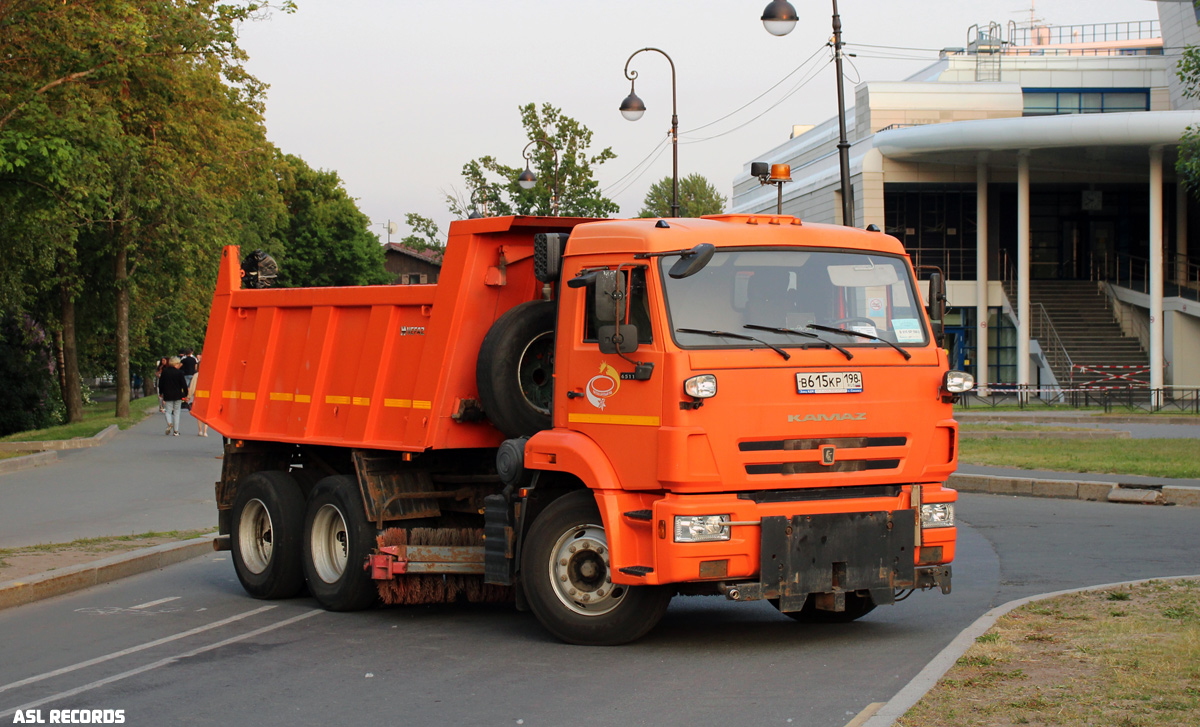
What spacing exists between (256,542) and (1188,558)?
27.2ft

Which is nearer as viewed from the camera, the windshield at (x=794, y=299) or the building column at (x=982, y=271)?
the windshield at (x=794, y=299)

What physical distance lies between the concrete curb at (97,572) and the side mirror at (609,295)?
5961mm

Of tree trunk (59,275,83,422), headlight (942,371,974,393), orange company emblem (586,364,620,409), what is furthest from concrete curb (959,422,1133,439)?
tree trunk (59,275,83,422)

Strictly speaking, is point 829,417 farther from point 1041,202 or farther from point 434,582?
point 1041,202

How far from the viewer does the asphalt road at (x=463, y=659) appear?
21.4 ft

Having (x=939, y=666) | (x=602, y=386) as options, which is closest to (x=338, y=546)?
(x=602, y=386)

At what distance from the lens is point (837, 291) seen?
816 centimetres

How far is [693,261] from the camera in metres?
7.54

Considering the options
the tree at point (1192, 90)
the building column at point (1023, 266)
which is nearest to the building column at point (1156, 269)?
the building column at point (1023, 266)

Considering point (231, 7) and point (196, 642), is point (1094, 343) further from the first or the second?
point (196, 642)

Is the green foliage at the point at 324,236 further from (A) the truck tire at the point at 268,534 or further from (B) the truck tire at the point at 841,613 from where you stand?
(B) the truck tire at the point at 841,613

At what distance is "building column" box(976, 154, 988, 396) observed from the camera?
47656 mm

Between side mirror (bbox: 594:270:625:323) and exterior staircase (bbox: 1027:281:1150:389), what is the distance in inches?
1576

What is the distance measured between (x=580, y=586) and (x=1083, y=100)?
169 ft
